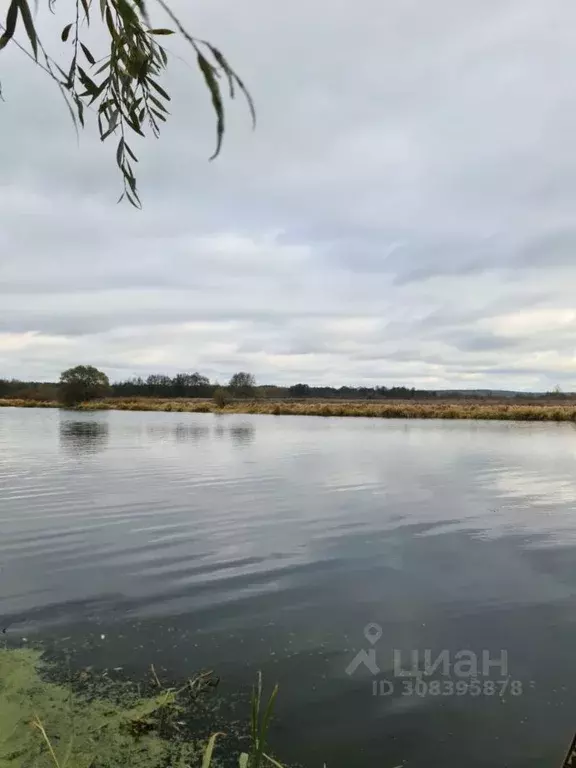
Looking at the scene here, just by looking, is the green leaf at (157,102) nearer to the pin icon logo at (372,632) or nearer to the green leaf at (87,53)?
the green leaf at (87,53)

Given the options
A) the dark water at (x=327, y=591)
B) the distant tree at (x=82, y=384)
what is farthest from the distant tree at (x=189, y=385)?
the dark water at (x=327, y=591)

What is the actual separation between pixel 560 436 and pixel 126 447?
2798 cm

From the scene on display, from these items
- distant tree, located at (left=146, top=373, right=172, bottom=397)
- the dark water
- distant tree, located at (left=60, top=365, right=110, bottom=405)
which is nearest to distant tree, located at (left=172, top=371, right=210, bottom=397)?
distant tree, located at (left=146, top=373, right=172, bottom=397)

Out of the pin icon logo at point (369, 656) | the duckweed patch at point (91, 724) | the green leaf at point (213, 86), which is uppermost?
the green leaf at point (213, 86)

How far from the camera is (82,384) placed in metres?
93.3

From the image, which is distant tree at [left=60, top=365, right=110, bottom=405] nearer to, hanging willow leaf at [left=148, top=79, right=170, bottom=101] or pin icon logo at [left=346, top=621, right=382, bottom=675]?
pin icon logo at [left=346, top=621, right=382, bottom=675]

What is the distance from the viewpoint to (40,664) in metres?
5.39

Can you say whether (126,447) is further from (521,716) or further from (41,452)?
(521,716)

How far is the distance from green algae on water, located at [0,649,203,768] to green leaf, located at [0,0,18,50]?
13.2 ft

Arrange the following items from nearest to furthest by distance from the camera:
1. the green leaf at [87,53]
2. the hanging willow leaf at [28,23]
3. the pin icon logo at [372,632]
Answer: the hanging willow leaf at [28,23] → the green leaf at [87,53] → the pin icon logo at [372,632]

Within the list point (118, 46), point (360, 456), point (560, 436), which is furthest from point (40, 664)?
point (560, 436)

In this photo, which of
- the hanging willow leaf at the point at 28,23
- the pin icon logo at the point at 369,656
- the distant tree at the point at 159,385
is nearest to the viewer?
the hanging willow leaf at the point at 28,23

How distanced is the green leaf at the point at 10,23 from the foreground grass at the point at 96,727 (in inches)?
154

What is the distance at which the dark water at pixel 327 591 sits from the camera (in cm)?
470
